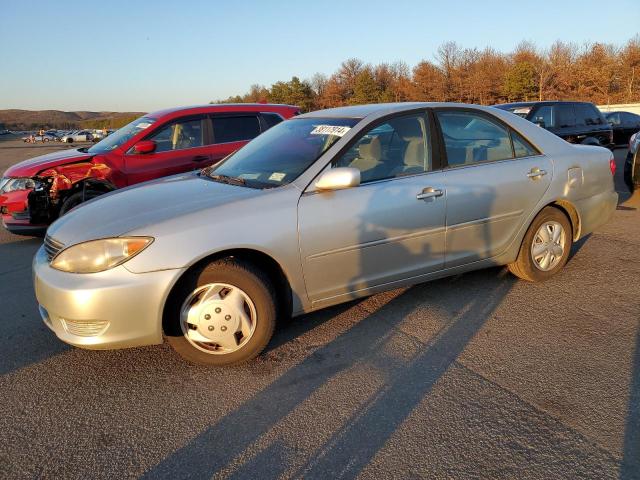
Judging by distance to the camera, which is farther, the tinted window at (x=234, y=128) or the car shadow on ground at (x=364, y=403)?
the tinted window at (x=234, y=128)

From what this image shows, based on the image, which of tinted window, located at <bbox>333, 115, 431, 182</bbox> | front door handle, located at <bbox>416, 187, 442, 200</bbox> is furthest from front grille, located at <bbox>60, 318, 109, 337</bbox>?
front door handle, located at <bbox>416, 187, 442, 200</bbox>

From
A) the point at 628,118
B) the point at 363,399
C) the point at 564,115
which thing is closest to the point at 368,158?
the point at 363,399

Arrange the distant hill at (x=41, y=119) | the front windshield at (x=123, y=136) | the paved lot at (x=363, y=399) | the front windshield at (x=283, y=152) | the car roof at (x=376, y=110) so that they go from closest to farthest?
the paved lot at (x=363, y=399) < the front windshield at (x=283, y=152) < the car roof at (x=376, y=110) < the front windshield at (x=123, y=136) < the distant hill at (x=41, y=119)

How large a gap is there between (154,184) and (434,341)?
2379 millimetres

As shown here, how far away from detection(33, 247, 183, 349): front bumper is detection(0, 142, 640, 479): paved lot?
31 cm

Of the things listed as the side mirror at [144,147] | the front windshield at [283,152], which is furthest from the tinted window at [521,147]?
the side mirror at [144,147]

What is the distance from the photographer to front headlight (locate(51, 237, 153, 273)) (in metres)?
2.84

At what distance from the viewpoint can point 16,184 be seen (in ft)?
21.1

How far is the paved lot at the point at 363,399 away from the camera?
226cm

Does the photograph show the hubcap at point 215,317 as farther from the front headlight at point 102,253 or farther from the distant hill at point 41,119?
the distant hill at point 41,119

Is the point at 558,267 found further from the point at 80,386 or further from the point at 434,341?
the point at 80,386

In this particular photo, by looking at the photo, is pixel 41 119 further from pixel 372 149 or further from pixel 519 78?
pixel 372 149

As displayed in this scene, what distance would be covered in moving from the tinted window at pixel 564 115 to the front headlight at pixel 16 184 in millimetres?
A: 9258

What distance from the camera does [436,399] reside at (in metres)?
2.71
